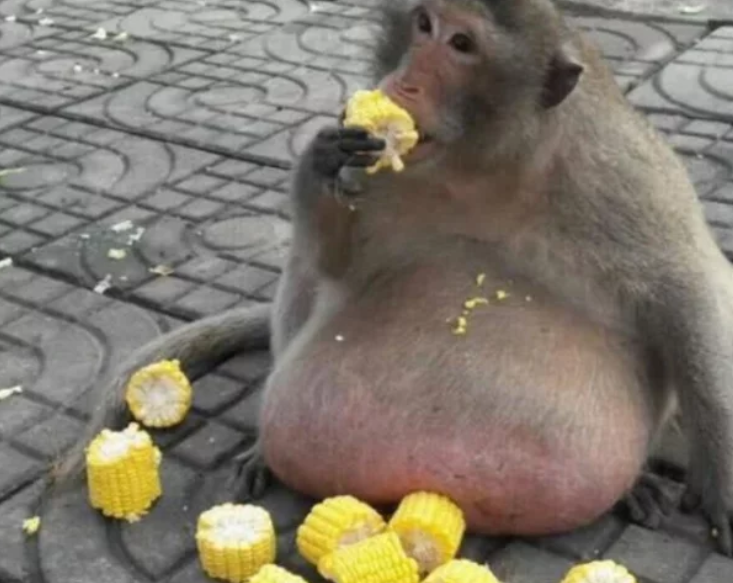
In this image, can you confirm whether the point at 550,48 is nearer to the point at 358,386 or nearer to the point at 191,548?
the point at 358,386

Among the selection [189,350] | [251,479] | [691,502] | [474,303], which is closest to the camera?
[474,303]

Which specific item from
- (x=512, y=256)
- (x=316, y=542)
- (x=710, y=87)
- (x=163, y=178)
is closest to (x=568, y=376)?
(x=512, y=256)

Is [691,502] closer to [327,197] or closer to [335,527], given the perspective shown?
[335,527]

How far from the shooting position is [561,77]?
2.67 meters

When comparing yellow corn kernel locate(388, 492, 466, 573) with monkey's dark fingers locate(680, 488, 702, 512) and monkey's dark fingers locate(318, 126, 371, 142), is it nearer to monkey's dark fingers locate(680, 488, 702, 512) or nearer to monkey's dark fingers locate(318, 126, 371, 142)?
monkey's dark fingers locate(680, 488, 702, 512)

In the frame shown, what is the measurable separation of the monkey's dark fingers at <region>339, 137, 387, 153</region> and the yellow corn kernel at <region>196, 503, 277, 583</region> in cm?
79

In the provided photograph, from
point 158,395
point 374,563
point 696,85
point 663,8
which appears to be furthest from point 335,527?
point 663,8

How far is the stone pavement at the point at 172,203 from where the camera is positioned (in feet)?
9.69

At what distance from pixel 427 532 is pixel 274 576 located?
1.05 feet

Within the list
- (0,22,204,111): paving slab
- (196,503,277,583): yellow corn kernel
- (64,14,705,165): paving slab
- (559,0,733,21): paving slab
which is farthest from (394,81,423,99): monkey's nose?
(559,0,733,21): paving slab

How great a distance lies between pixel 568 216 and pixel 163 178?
2426mm

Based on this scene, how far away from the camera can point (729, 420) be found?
288 centimetres

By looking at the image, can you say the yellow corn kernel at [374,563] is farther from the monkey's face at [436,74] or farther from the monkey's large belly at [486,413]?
the monkey's face at [436,74]

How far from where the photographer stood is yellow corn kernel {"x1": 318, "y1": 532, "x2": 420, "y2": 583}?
264 cm
